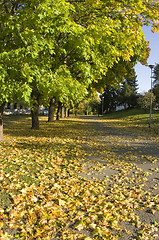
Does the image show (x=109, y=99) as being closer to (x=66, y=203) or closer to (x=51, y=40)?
(x=51, y=40)

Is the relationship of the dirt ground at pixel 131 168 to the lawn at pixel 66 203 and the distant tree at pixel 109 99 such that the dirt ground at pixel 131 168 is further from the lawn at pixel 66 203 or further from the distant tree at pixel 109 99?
the distant tree at pixel 109 99

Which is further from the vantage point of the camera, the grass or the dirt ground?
the grass

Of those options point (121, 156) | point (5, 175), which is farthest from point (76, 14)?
point (5, 175)

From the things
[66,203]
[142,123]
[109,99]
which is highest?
[109,99]

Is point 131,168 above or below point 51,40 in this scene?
below

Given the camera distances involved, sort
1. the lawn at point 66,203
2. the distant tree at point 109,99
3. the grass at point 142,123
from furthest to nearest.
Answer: the distant tree at point 109,99, the grass at point 142,123, the lawn at point 66,203

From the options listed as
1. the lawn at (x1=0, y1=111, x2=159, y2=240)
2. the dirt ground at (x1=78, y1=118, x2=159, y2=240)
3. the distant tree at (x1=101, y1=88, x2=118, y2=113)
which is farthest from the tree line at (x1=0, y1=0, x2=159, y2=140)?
the distant tree at (x1=101, y1=88, x2=118, y2=113)

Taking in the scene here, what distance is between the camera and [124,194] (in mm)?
4566

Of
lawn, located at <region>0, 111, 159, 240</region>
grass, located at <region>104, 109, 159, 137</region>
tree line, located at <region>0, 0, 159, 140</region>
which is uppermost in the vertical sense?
tree line, located at <region>0, 0, 159, 140</region>

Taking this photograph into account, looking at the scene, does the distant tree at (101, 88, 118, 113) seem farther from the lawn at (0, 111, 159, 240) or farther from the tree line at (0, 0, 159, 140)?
the lawn at (0, 111, 159, 240)

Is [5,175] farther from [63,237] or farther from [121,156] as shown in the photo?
[121,156]

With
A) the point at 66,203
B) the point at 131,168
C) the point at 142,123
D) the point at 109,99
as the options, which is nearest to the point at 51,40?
the point at 131,168

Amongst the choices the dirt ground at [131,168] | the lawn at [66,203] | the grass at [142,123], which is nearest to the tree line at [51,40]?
the dirt ground at [131,168]

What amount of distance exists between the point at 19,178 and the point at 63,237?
257 centimetres
